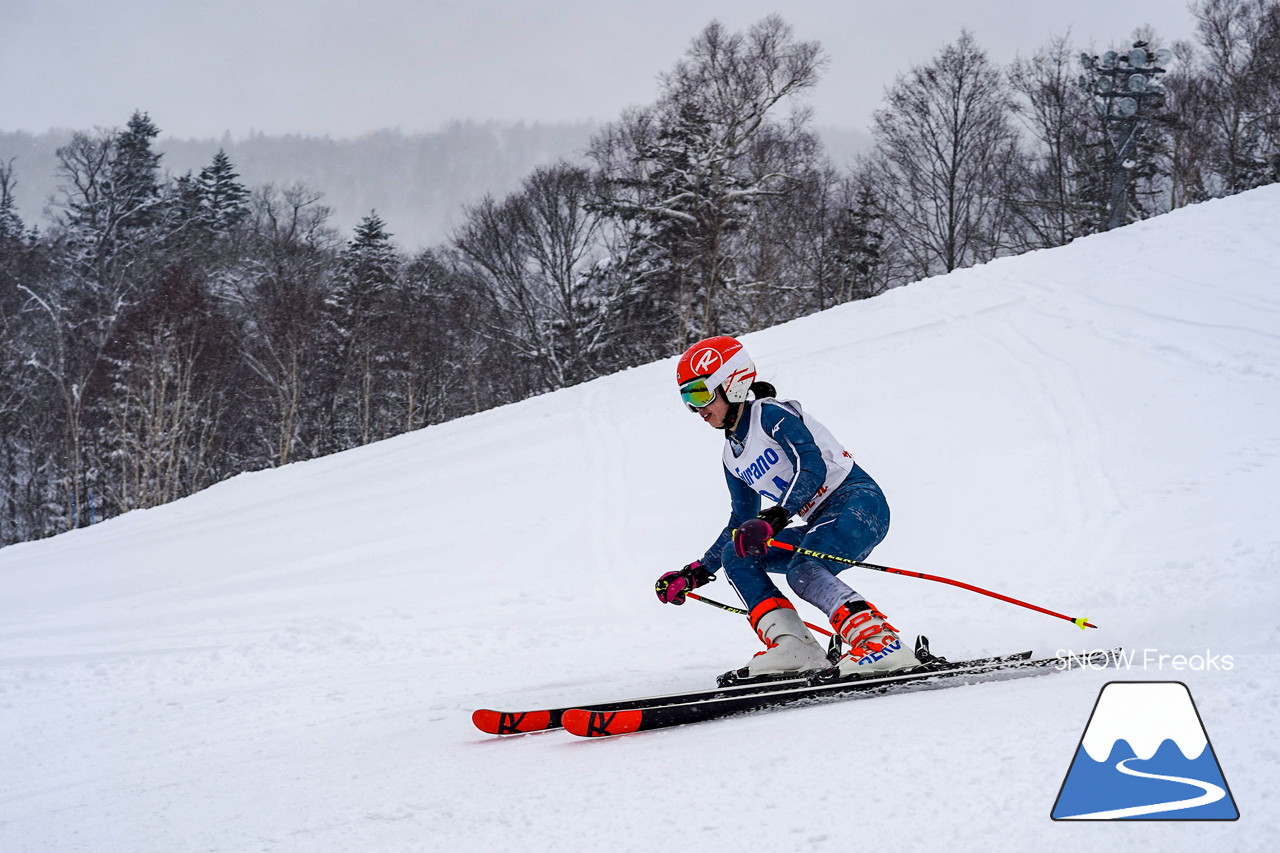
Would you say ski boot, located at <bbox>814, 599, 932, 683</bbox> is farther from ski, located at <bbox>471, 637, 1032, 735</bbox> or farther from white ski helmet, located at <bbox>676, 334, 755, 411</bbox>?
white ski helmet, located at <bbox>676, 334, 755, 411</bbox>

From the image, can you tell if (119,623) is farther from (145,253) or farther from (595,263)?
(145,253)

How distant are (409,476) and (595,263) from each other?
19069mm

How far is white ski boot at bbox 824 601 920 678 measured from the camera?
370cm

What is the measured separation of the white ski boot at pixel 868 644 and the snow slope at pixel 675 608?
30 cm

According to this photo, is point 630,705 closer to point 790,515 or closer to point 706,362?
point 790,515

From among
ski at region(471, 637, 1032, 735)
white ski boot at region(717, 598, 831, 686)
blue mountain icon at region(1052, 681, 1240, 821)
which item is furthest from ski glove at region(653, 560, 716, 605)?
blue mountain icon at region(1052, 681, 1240, 821)

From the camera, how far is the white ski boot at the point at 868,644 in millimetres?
3701

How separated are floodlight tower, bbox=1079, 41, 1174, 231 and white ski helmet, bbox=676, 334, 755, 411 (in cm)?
2664

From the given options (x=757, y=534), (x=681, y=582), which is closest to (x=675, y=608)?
(x=681, y=582)

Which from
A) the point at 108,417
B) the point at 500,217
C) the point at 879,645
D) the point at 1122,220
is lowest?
the point at 879,645

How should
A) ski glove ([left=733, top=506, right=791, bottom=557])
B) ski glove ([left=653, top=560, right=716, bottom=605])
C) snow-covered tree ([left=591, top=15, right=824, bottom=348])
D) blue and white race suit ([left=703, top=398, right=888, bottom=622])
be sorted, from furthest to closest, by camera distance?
1. snow-covered tree ([left=591, top=15, right=824, bottom=348])
2. ski glove ([left=653, top=560, right=716, bottom=605])
3. blue and white race suit ([left=703, top=398, right=888, bottom=622])
4. ski glove ([left=733, top=506, right=791, bottom=557])

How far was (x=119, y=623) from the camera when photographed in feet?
22.5

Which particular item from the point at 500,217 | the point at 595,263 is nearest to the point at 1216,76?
the point at 595,263

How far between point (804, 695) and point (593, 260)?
27.1 metres
